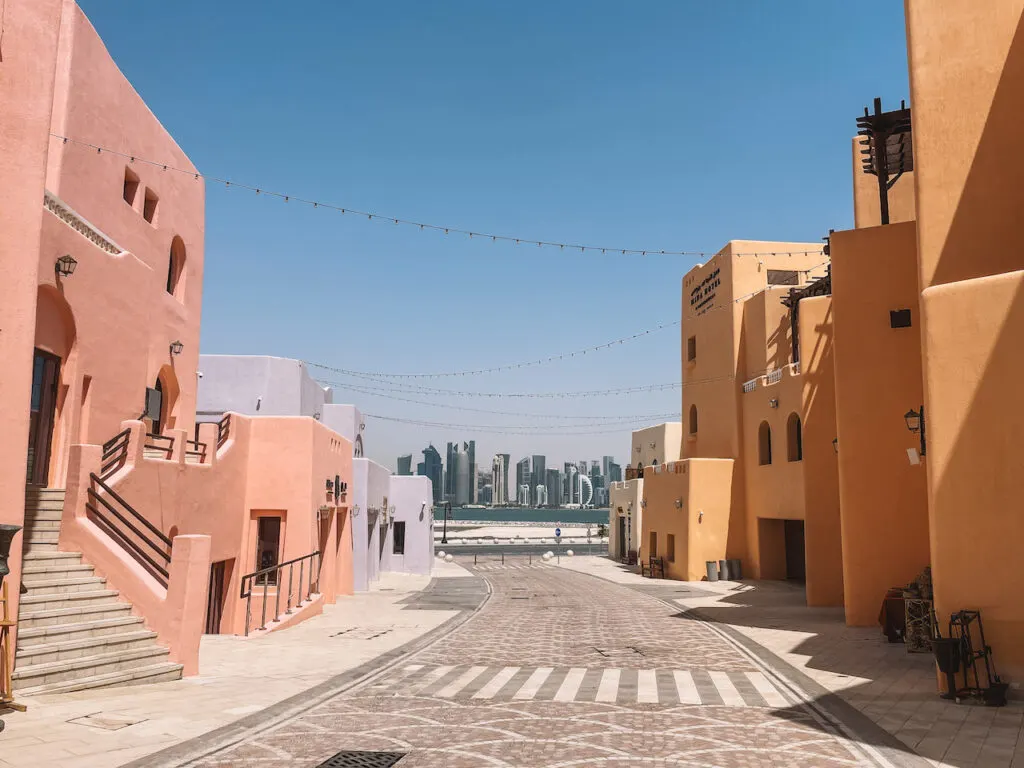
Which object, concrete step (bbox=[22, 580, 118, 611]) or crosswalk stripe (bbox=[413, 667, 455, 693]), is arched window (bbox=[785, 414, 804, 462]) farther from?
concrete step (bbox=[22, 580, 118, 611])

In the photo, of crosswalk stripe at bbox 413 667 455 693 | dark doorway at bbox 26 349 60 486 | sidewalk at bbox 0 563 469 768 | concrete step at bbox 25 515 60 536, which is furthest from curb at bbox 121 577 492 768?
dark doorway at bbox 26 349 60 486

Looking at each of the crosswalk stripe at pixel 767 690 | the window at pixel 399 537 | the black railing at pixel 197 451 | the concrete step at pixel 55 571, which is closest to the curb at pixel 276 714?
the concrete step at pixel 55 571

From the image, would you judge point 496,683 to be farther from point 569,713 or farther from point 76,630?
point 76,630

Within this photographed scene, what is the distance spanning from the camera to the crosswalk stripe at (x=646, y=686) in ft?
36.0

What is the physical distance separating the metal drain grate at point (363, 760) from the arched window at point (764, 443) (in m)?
23.2

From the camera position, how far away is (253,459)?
2119 cm

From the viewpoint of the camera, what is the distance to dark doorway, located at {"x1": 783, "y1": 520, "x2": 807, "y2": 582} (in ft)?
98.1

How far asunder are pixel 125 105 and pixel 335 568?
14.5 metres

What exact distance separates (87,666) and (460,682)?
5.03 meters

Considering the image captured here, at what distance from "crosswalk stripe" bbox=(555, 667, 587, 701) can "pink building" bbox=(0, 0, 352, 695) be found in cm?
547

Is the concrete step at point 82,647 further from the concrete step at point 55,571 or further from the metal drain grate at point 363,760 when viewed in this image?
the metal drain grate at point 363,760

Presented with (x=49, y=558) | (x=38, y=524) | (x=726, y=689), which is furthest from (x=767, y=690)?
(x=38, y=524)

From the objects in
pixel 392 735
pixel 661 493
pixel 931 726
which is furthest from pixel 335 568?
pixel 931 726

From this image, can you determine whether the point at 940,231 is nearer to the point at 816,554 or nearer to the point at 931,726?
the point at 931,726
